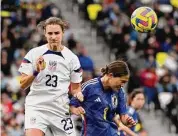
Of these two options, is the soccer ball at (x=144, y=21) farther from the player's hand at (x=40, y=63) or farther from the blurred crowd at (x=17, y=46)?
the blurred crowd at (x=17, y=46)

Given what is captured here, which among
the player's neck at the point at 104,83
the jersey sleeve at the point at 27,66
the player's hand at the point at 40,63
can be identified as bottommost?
the player's neck at the point at 104,83

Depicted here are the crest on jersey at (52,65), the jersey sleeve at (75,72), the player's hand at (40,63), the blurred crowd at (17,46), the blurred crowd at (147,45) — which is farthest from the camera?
the blurred crowd at (147,45)

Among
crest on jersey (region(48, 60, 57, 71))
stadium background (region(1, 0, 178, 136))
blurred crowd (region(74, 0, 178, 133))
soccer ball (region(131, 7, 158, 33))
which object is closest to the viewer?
crest on jersey (region(48, 60, 57, 71))

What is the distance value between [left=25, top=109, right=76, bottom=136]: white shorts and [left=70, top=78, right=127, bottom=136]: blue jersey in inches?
11.1

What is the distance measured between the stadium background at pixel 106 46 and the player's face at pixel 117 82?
8.13m

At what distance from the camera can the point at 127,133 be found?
10812 mm

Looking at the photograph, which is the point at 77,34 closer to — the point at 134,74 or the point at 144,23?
the point at 134,74

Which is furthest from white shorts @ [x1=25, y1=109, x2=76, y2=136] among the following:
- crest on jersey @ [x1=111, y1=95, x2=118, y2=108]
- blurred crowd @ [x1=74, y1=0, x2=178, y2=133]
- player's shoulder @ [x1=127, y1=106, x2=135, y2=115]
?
blurred crowd @ [x1=74, y1=0, x2=178, y2=133]

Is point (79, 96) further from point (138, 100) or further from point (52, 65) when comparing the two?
point (138, 100)

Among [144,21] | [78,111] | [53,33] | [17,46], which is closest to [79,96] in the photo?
[78,111]

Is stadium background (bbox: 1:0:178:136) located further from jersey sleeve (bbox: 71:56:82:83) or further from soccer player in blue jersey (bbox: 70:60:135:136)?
soccer player in blue jersey (bbox: 70:60:135:136)

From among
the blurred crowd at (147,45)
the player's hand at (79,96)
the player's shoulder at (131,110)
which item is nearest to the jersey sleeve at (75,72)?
the player's hand at (79,96)

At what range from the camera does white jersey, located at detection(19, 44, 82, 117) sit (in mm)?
9898

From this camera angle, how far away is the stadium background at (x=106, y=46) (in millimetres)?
19984
